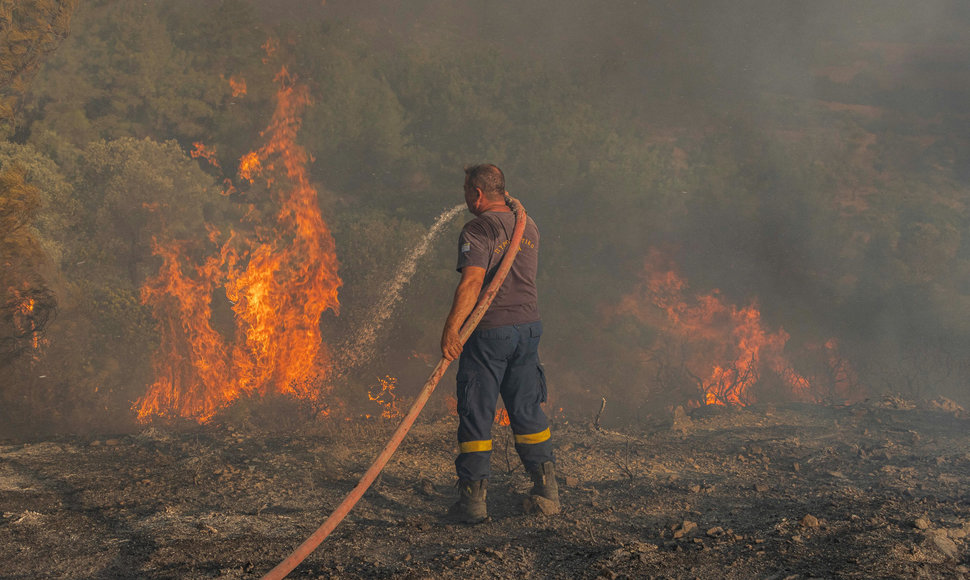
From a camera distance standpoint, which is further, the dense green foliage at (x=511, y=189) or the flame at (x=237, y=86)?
the flame at (x=237, y=86)

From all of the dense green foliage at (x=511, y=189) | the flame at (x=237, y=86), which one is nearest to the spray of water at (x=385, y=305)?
the dense green foliage at (x=511, y=189)

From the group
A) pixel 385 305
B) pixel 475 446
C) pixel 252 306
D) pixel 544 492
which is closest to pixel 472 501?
pixel 475 446

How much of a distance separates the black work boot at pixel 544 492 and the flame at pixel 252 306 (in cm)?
624

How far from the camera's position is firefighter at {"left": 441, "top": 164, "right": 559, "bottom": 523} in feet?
13.4

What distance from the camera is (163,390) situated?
999 centimetres

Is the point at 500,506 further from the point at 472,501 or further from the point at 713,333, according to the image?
the point at 713,333

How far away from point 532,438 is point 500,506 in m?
0.65

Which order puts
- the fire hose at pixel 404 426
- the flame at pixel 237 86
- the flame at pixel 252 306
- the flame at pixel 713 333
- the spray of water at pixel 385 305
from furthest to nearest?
1. the flame at pixel 237 86
2. the flame at pixel 713 333
3. the spray of water at pixel 385 305
4. the flame at pixel 252 306
5. the fire hose at pixel 404 426

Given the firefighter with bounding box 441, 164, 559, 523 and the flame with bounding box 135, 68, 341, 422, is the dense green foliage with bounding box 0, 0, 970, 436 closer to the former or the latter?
the flame with bounding box 135, 68, 341, 422

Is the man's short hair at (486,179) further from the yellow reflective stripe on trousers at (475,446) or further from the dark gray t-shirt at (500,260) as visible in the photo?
the yellow reflective stripe on trousers at (475,446)

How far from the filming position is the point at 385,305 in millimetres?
12469

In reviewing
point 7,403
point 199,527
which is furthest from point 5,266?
point 199,527

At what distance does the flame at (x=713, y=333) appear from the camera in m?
12.6

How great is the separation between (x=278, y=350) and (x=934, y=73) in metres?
19.4
